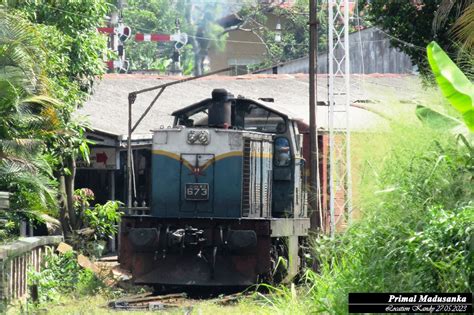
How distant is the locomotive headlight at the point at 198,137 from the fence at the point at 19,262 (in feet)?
9.16

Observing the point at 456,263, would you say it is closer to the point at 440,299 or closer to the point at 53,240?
the point at 440,299

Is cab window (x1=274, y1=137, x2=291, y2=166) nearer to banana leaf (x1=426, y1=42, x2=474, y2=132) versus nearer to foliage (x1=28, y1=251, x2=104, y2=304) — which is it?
foliage (x1=28, y1=251, x2=104, y2=304)

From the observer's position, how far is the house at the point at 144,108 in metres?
22.8

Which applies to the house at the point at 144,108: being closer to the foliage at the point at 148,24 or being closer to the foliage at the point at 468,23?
the foliage at the point at 148,24

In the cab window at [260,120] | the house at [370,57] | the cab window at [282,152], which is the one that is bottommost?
the cab window at [282,152]

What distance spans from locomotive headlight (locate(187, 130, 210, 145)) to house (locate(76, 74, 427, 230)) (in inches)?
130

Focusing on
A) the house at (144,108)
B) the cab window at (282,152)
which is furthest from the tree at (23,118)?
the house at (144,108)

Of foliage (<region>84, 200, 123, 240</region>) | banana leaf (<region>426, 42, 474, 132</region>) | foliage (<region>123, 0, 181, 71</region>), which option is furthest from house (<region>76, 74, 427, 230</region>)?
banana leaf (<region>426, 42, 474, 132</region>)

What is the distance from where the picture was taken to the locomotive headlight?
16.2 m

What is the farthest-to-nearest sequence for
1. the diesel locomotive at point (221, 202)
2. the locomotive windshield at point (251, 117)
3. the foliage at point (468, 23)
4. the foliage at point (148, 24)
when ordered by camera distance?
the locomotive windshield at point (251, 117) < the diesel locomotive at point (221, 202) < the foliage at point (148, 24) < the foliage at point (468, 23)

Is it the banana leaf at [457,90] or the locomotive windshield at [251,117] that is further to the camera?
the locomotive windshield at [251,117]

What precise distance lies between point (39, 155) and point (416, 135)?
8425 mm

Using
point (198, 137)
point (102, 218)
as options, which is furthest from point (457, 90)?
point (102, 218)

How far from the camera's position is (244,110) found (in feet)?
55.9
